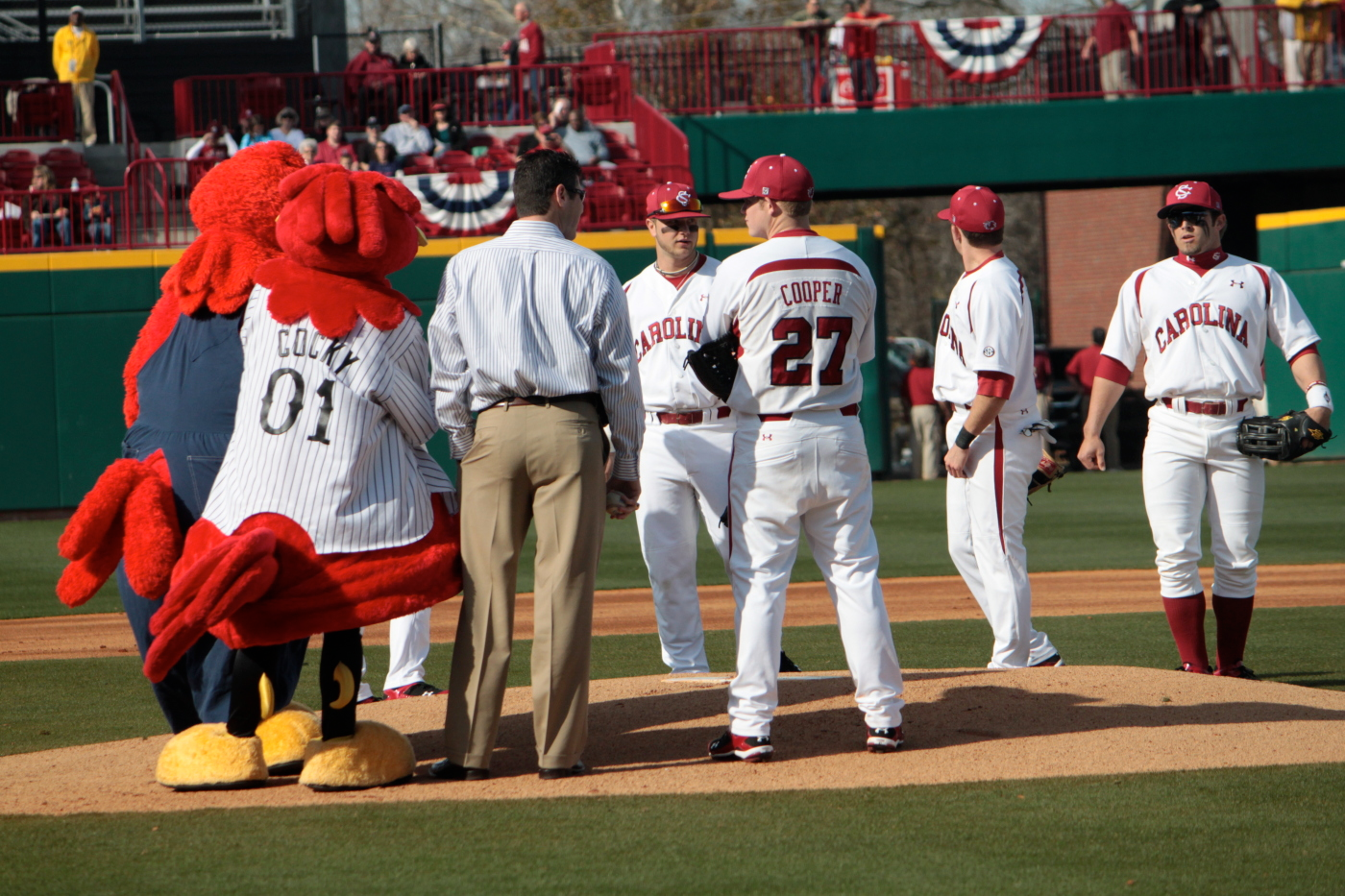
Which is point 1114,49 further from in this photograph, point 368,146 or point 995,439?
point 995,439

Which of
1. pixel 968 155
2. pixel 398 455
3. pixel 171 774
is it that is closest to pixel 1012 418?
pixel 398 455

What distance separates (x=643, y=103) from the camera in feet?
70.3

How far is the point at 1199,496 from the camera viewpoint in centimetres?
651

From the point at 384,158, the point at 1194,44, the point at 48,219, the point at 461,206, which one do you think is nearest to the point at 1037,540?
the point at 461,206

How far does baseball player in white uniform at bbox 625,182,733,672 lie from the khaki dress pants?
201 centimetres

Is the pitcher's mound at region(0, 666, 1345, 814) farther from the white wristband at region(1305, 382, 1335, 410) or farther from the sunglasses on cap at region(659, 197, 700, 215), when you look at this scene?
the sunglasses on cap at region(659, 197, 700, 215)

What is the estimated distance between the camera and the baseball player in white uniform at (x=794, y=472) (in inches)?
189

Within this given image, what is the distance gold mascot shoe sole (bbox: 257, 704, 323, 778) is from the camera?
4758 mm

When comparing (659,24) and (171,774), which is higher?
(659,24)

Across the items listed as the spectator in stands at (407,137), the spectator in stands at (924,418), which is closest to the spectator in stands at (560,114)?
the spectator in stands at (407,137)

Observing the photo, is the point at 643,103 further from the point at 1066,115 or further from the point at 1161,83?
the point at 1161,83

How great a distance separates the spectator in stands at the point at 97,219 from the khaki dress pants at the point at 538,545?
14852 mm

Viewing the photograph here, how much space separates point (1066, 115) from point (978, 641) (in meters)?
15.3

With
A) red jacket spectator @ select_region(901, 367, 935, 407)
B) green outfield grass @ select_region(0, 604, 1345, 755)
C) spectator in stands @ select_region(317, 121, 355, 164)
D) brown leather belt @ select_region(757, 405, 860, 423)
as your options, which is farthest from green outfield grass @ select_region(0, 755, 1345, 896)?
spectator in stands @ select_region(317, 121, 355, 164)
